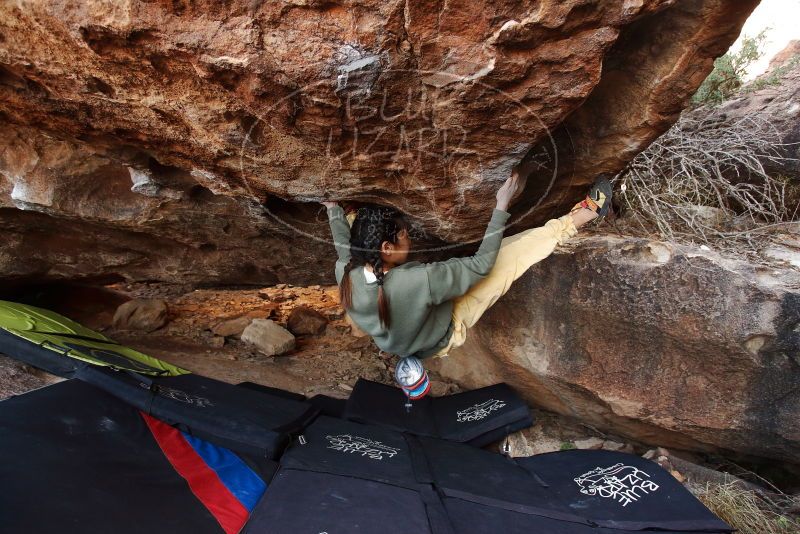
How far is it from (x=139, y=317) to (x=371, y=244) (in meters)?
3.25

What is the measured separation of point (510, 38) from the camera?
1.46 meters

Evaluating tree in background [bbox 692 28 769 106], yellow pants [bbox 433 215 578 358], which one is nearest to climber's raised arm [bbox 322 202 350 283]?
yellow pants [bbox 433 215 578 358]

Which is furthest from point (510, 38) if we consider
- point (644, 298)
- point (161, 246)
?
point (161, 246)

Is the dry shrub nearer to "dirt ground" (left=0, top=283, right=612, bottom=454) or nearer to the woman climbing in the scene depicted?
the woman climbing

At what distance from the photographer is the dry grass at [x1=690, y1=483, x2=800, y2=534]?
2176 mm

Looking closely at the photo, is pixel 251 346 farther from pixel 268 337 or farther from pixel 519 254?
pixel 519 254

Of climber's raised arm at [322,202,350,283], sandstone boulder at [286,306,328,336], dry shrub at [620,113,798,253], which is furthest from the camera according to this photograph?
sandstone boulder at [286,306,328,336]

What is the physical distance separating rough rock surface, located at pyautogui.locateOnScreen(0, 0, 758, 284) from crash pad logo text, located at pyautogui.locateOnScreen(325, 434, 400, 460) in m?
1.13

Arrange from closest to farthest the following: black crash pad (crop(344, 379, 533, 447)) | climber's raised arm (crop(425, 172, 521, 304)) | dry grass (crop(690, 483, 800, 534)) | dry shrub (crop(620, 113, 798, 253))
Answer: climber's raised arm (crop(425, 172, 521, 304)) → dry grass (crop(690, 483, 800, 534)) → dry shrub (crop(620, 113, 798, 253)) → black crash pad (crop(344, 379, 533, 447))

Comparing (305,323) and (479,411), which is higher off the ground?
(305,323)

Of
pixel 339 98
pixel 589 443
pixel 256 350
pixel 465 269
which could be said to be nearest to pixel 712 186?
pixel 589 443

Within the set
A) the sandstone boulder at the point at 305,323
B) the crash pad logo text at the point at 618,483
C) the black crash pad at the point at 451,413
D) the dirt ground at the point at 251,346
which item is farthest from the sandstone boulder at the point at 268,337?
the crash pad logo text at the point at 618,483

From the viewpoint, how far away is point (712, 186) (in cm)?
295

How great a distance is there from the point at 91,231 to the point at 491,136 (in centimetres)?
285
